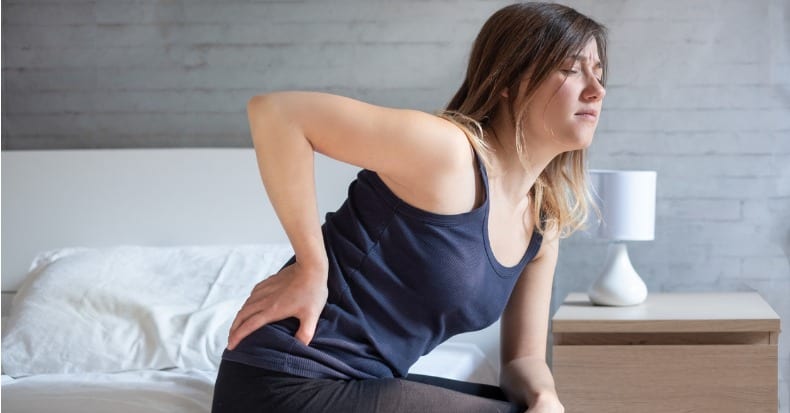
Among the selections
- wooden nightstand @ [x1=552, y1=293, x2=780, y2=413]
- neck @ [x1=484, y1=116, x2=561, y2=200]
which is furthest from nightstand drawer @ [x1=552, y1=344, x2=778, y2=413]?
neck @ [x1=484, y1=116, x2=561, y2=200]

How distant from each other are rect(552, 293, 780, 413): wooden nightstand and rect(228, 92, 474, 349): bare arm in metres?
1.34

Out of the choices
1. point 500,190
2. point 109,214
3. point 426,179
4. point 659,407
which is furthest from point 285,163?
point 109,214

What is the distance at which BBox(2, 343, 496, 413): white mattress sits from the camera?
1.89m

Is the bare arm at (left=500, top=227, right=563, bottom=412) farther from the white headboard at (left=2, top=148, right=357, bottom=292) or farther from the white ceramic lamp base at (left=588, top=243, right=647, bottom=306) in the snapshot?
the white headboard at (left=2, top=148, right=357, bottom=292)

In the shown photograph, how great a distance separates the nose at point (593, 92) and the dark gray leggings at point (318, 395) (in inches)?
19.6

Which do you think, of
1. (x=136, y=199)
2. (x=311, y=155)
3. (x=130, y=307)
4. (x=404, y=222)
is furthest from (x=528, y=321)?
(x=136, y=199)

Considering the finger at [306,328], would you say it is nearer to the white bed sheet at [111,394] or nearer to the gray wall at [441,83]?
the white bed sheet at [111,394]

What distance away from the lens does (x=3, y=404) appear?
198 centimetres

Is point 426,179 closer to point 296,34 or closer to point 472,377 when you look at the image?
point 472,377

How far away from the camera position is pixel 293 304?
4.19 feet

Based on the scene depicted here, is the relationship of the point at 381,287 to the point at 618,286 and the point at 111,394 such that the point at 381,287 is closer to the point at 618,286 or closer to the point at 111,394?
the point at 111,394

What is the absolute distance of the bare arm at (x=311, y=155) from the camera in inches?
47.4

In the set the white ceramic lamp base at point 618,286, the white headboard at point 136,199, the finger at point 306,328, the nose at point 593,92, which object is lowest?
the white ceramic lamp base at point 618,286

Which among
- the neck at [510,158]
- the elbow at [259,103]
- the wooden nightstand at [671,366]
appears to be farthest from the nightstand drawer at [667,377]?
the elbow at [259,103]
